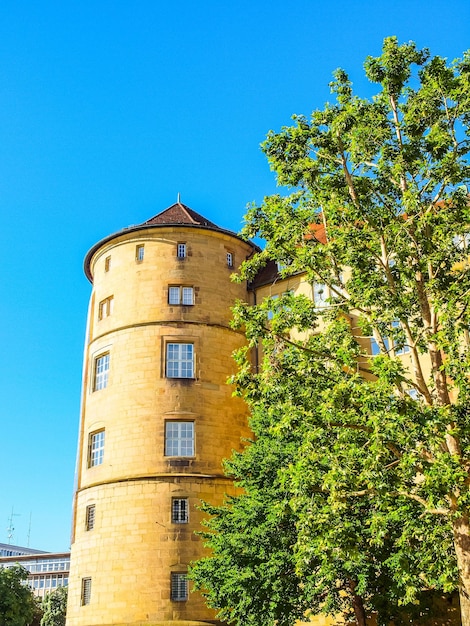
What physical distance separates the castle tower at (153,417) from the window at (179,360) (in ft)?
0.16

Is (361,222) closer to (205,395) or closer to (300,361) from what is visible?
(300,361)

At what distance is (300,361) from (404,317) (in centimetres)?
272

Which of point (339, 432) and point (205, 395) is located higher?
point (205, 395)

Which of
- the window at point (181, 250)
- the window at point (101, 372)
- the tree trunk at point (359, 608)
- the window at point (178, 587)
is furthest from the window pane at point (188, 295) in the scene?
the tree trunk at point (359, 608)

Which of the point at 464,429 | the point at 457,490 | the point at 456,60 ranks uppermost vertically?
the point at 456,60

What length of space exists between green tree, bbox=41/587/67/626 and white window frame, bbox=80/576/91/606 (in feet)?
134

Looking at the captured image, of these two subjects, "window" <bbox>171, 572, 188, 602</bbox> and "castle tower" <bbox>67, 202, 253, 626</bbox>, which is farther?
"castle tower" <bbox>67, 202, 253, 626</bbox>

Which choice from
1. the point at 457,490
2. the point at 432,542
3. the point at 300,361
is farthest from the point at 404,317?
the point at 432,542

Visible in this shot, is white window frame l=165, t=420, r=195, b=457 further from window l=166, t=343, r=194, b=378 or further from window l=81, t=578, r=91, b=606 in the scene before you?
window l=81, t=578, r=91, b=606

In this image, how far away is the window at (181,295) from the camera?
32938 millimetres

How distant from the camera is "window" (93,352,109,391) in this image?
32.4 metres

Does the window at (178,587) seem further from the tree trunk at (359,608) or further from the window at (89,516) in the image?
the tree trunk at (359,608)

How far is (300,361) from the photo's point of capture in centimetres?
1670

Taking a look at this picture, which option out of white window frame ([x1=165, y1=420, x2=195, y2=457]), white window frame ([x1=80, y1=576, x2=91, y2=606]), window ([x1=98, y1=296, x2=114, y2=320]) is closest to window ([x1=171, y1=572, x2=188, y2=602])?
white window frame ([x1=80, y1=576, x2=91, y2=606])
